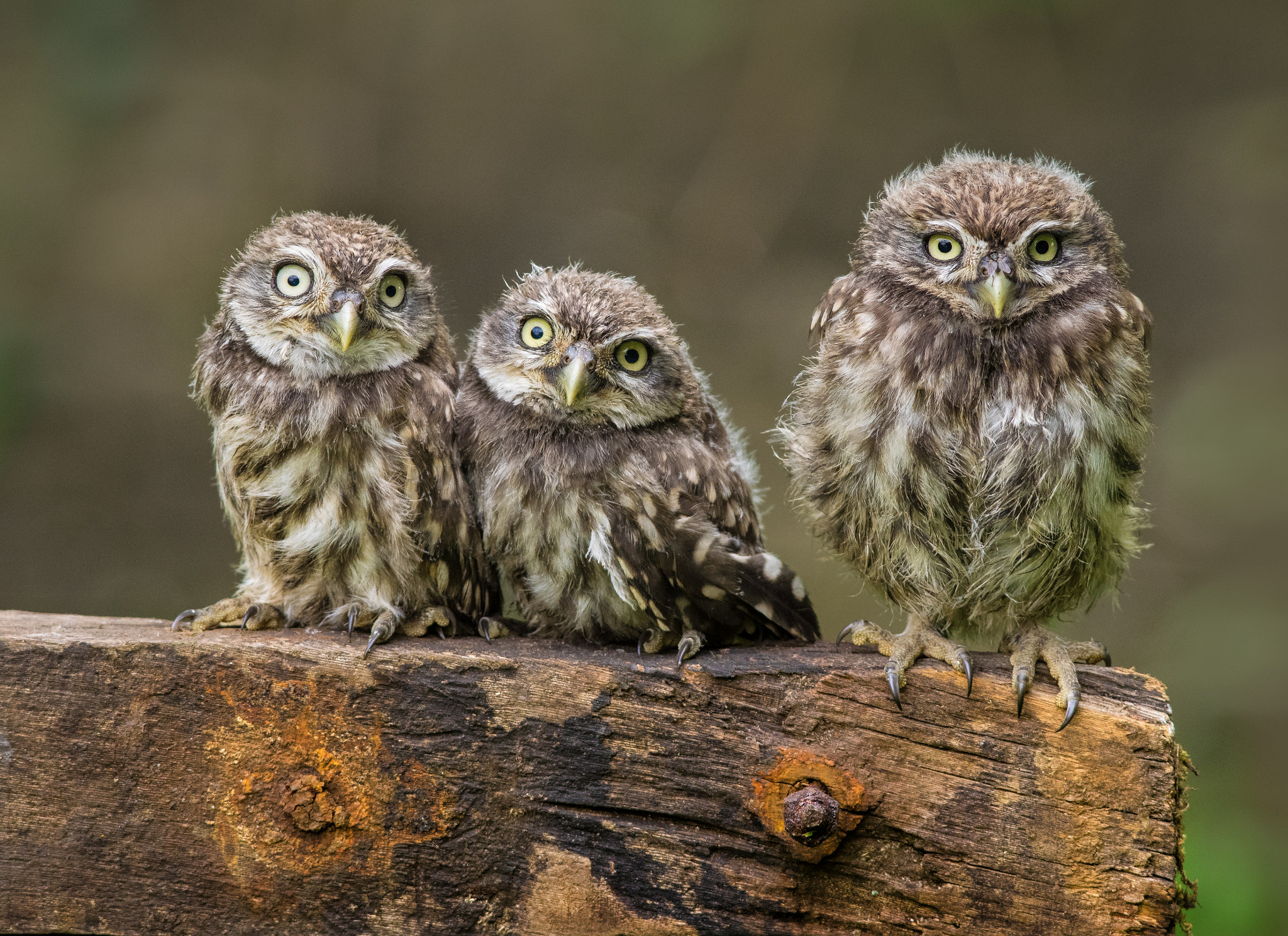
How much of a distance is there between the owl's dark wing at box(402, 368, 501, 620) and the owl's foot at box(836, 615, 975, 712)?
0.88 metres

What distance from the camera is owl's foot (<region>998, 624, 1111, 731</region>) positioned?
2152 mm

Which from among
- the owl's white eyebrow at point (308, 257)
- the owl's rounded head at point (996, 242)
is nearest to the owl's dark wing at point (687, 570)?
the owl's rounded head at point (996, 242)

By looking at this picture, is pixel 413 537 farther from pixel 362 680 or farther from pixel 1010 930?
pixel 1010 930

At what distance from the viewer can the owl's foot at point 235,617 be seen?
235 centimetres

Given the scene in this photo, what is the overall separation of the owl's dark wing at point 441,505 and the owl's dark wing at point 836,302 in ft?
3.00

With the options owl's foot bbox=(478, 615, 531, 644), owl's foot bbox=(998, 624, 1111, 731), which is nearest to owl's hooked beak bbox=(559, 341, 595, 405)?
owl's foot bbox=(478, 615, 531, 644)

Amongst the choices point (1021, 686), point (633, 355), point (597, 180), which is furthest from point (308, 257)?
point (597, 180)

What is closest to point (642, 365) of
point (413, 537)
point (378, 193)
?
point (413, 537)

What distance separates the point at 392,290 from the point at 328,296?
0.16 metres

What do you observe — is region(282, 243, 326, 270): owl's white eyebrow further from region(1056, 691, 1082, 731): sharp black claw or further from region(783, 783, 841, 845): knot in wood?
region(1056, 691, 1082, 731): sharp black claw

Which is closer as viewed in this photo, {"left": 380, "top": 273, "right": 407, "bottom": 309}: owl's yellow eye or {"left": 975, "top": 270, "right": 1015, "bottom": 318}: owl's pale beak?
{"left": 975, "top": 270, "right": 1015, "bottom": 318}: owl's pale beak

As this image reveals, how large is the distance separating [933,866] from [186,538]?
4138mm

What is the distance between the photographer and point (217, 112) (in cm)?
518

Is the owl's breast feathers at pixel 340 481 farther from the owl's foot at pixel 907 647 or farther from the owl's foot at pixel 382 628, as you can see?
the owl's foot at pixel 907 647
